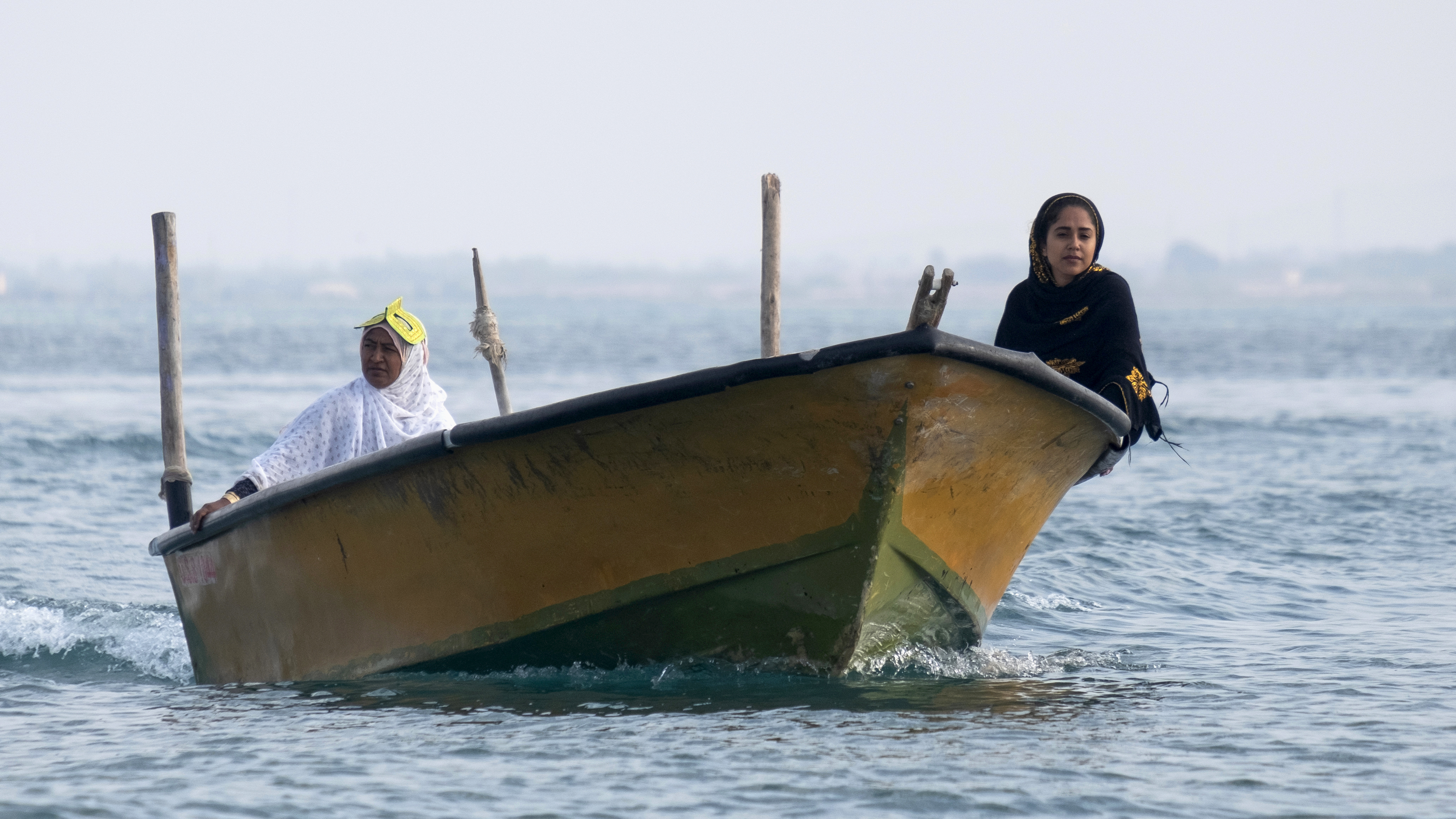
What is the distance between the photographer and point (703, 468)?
5.44 meters

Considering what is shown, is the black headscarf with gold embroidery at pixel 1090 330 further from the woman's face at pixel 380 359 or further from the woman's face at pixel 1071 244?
the woman's face at pixel 380 359

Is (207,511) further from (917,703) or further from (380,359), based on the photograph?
(917,703)

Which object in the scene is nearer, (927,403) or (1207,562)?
(927,403)

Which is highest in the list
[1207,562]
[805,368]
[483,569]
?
[805,368]

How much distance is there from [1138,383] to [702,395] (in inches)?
68.2

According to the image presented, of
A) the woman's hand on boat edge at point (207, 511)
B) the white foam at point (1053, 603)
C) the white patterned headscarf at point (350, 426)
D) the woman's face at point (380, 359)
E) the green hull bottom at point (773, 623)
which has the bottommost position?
the white foam at point (1053, 603)

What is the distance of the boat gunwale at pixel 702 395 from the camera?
495 centimetres

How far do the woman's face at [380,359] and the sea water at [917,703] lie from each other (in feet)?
4.00

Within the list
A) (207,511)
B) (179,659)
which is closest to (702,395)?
(207,511)

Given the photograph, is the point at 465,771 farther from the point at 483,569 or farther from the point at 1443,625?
the point at 1443,625

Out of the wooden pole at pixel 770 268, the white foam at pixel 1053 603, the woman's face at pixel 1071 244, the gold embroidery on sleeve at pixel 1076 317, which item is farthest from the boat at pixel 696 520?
the white foam at pixel 1053 603

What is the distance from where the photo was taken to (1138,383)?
5781 millimetres

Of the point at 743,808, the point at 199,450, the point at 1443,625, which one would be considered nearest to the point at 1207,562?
the point at 1443,625

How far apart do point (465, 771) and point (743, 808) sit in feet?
3.19
